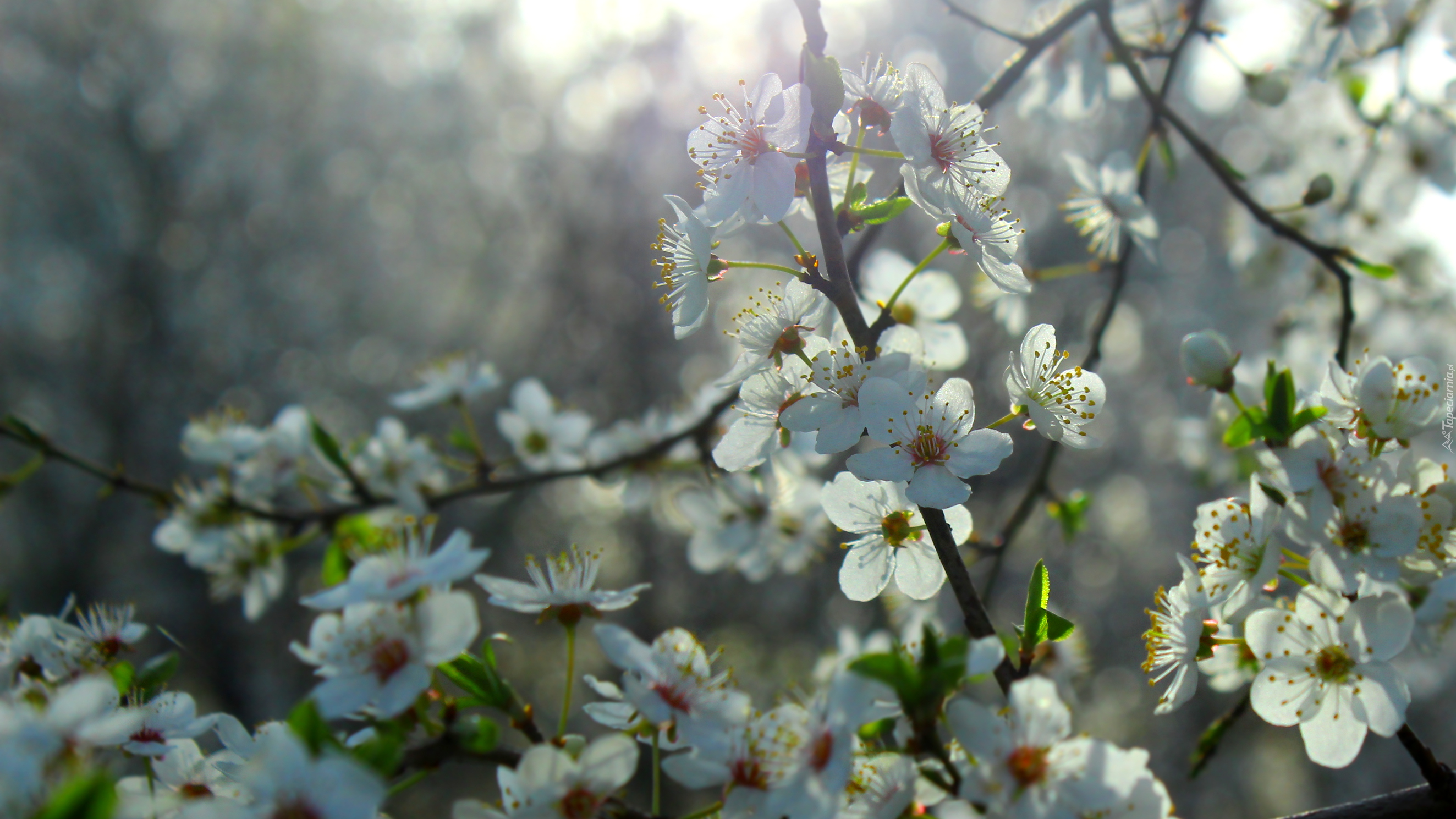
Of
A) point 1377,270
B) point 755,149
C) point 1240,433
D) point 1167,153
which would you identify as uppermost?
point 1167,153

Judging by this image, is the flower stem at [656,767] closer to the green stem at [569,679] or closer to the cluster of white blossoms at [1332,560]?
the green stem at [569,679]

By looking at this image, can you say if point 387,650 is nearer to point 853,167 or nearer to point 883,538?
point 883,538

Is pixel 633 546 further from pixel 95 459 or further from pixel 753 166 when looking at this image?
pixel 753 166

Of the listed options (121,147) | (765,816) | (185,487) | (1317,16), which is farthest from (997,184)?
(121,147)

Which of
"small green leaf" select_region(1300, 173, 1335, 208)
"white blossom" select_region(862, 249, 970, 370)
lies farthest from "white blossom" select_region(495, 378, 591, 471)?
"small green leaf" select_region(1300, 173, 1335, 208)

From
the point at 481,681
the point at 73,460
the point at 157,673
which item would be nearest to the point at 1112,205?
the point at 481,681

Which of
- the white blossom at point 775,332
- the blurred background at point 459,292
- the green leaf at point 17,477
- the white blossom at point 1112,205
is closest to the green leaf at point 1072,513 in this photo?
the white blossom at point 1112,205
